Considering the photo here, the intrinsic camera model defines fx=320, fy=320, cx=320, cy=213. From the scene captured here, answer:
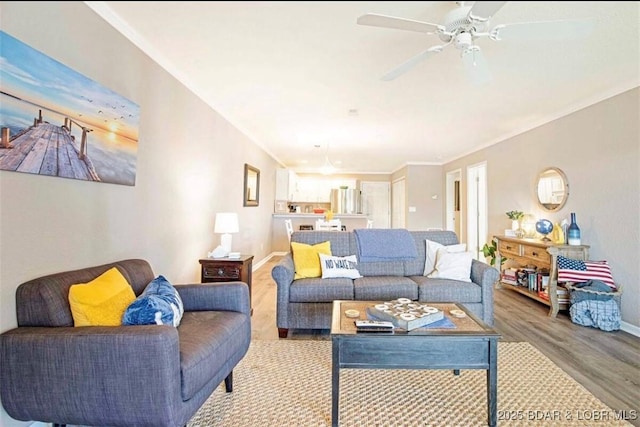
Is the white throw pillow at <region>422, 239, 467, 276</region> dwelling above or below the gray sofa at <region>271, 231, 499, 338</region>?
above

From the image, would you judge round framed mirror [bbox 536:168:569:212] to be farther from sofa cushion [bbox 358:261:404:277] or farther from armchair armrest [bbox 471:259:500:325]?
sofa cushion [bbox 358:261:404:277]

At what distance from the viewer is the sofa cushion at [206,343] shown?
1401 millimetres

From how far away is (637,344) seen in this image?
2645mm

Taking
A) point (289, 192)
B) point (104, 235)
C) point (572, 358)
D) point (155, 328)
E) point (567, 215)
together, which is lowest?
point (572, 358)

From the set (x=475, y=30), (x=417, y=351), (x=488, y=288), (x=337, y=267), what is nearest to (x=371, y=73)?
(x=475, y=30)

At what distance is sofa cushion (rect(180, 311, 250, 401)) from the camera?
4.60 ft

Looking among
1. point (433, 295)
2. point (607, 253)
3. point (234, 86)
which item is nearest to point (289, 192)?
point (234, 86)

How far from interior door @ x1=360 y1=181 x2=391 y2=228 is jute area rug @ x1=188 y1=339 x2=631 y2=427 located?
24.4 feet

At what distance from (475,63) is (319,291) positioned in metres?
2.06

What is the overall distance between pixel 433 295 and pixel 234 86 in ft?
8.82

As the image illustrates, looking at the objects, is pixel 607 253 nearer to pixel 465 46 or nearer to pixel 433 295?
pixel 433 295

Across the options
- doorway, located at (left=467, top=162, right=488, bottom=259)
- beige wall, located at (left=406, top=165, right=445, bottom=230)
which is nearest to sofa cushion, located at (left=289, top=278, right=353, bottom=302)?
doorway, located at (left=467, top=162, right=488, bottom=259)

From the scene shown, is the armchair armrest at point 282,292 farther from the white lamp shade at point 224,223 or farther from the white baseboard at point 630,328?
the white baseboard at point 630,328

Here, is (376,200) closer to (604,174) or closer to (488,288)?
(604,174)
